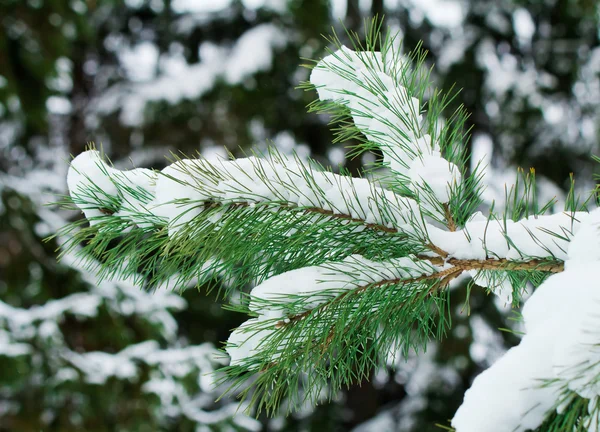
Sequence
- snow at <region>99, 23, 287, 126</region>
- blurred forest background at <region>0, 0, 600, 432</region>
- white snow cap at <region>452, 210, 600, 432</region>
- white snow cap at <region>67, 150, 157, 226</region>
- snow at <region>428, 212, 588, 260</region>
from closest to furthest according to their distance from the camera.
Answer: white snow cap at <region>452, 210, 600, 432</region> < snow at <region>428, 212, 588, 260</region> < white snow cap at <region>67, 150, 157, 226</region> < blurred forest background at <region>0, 0, 600, 432</region> < snow at <region>99, 23, 287, 126</region>

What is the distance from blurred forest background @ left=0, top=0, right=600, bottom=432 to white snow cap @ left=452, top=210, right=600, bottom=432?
289 centimetres

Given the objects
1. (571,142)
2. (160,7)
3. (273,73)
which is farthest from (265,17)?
(571,142)

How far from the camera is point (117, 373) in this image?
118 inches

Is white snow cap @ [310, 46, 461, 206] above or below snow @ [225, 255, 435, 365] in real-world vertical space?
above

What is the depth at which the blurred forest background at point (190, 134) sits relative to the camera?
308 centimetres

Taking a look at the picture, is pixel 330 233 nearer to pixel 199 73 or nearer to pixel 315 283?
pixel 315 283

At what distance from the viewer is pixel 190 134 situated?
488 cm

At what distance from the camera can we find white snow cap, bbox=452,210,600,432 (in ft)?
1.25

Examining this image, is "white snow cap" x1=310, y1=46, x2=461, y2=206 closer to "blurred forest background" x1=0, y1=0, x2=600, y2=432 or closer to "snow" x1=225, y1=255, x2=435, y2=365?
"snow" x1=225, y1=255, x2=435, y2=365

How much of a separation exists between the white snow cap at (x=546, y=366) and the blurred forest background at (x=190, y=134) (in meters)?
2.89

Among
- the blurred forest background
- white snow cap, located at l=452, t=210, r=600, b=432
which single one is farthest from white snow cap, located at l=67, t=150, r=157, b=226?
the blurred forest background

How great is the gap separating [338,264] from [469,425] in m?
0.27

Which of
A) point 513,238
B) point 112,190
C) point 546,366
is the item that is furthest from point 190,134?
point 546,366

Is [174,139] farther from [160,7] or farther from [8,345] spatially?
[8,345]
